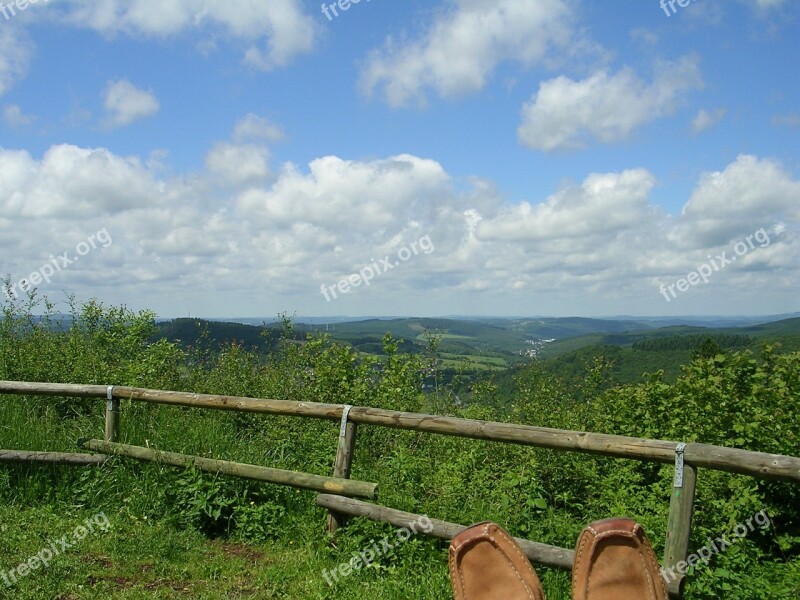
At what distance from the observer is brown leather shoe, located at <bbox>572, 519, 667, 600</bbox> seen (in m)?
2.94

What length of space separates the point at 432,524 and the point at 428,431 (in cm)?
72

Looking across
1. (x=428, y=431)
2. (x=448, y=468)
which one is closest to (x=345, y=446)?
(x=428, y=431)

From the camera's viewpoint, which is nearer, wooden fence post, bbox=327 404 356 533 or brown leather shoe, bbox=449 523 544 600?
brown leather shoe, bbox=449 523 544 600

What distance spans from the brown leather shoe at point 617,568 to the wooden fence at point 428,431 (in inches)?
51.3

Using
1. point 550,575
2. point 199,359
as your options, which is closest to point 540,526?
point 550,575

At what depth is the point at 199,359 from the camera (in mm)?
11695

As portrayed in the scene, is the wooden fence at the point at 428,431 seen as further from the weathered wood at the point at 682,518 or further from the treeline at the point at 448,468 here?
the treeline at the point at 448,468

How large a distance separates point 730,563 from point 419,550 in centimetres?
225

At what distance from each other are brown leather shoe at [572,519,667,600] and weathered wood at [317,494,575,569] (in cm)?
145

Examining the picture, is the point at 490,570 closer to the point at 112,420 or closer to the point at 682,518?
the point at 682,518

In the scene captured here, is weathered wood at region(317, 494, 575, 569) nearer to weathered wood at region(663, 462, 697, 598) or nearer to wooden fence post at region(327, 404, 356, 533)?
wooden fence post at region(327, 404, 356, 533)

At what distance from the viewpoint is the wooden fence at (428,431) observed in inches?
163

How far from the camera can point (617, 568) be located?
9.72ft

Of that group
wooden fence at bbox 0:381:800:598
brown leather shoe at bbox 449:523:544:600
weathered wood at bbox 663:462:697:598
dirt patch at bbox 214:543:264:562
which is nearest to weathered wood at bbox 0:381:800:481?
wooden fence at bbox 0:381:800:598
